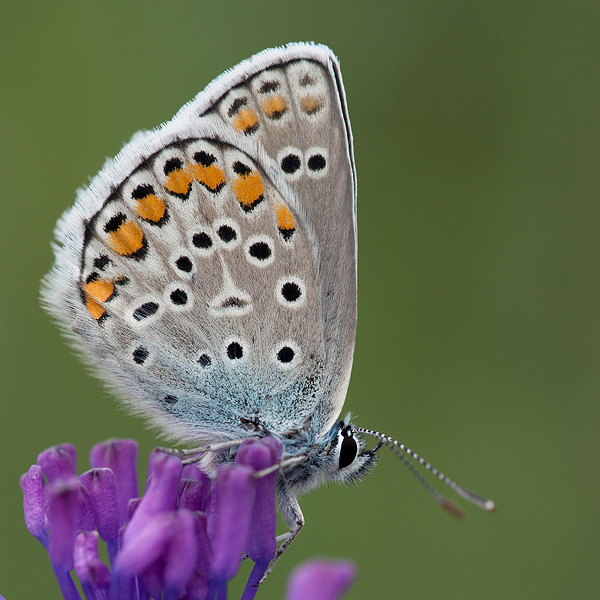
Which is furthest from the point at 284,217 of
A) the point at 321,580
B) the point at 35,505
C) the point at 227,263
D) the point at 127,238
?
the point at 321,580

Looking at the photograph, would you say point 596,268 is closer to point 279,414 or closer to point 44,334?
point 279,414

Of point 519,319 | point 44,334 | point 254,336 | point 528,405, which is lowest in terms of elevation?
point 528,405

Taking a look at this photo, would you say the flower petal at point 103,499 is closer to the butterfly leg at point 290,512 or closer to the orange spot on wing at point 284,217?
the butterfly leg at point 290,512

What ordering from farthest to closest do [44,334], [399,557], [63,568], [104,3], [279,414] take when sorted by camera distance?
[104,3], [44,334], [399,557], [279,414], [63,568]

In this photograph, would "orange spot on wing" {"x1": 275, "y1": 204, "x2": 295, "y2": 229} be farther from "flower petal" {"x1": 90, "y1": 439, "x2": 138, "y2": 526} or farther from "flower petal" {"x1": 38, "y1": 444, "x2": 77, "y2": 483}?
"flower petal" {"x1": 38, "y1": 444, "x2": 77, "y2": 483}

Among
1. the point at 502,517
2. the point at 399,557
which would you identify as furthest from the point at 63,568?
the point at 502,517

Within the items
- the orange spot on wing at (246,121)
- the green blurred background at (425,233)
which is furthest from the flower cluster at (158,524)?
the green blurred background at (425,233)

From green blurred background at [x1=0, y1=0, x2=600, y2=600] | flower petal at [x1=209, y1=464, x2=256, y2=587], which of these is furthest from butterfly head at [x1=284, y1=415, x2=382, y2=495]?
green blurred background at [x1=0, y1=0, x2=600, y2=600]
